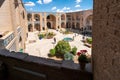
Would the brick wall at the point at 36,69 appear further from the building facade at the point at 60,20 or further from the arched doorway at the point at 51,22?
the arched doorway at the point at 51,22

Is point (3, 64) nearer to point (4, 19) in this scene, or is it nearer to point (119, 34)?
point (119, 34)

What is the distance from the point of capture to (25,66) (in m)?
3.92

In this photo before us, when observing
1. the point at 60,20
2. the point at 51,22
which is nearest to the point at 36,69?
the point at 60,20

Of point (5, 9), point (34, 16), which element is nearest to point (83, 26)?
point (34, 16)

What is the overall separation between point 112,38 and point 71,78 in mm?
1972

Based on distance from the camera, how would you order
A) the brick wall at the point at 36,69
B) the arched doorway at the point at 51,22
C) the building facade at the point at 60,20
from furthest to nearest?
1. the arched doorway at the point at 51,22
2. the building facade at the point at 60,20
3. the brick wall at the point at 36,69

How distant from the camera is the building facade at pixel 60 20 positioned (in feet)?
121

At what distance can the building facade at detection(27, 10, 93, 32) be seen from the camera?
36906 millimetres

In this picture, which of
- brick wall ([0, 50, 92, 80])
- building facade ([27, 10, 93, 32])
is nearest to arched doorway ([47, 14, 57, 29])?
building facade ([27, 10, 93, 32])

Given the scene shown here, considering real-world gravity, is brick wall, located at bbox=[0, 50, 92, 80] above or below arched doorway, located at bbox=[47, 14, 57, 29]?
below

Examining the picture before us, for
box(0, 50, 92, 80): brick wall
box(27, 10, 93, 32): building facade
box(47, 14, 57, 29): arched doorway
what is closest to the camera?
box(0, 50, 92, 80): brick wall

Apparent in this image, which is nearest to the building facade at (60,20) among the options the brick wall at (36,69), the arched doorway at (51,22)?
the arched doorway at (51,22)

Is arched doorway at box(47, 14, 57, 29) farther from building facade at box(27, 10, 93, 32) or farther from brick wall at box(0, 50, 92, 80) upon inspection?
brick wall at box(0, 50, 92, 80)

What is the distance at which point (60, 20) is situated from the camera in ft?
141
